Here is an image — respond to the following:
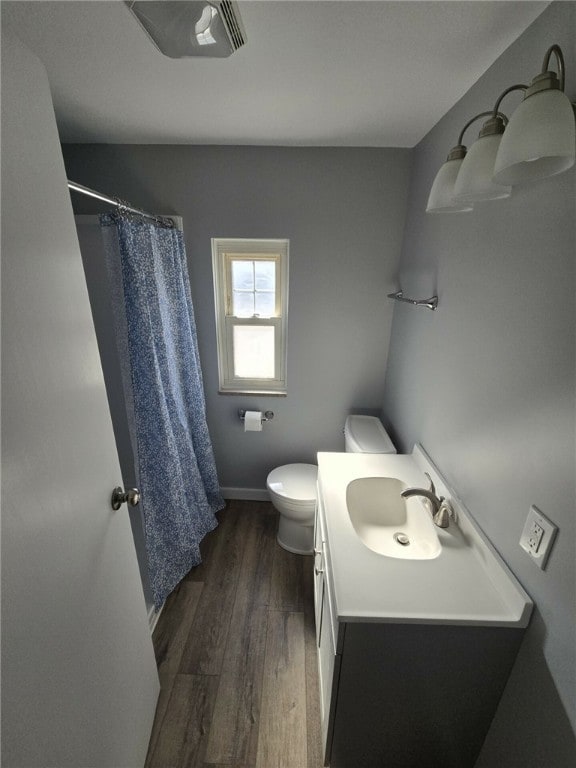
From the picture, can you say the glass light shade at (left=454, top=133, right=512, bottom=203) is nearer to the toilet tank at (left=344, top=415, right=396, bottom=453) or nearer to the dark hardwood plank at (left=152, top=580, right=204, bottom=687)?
the toilet tank at (left=344, top=415, right=396, bottom=453)

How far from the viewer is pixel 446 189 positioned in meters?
0.94

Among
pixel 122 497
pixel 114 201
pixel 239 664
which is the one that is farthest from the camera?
pixel 239 664

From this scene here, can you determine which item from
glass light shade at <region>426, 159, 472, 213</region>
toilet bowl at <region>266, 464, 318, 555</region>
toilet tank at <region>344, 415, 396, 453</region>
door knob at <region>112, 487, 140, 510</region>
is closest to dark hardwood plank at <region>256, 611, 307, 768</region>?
toilet bowl at <region>266, 464, 318, 555</region>

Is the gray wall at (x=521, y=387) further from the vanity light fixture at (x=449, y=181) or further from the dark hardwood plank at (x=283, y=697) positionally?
the dark hardwood plank at (x=283, y=697)

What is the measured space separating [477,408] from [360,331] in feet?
3.53

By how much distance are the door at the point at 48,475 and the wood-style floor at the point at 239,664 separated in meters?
0.43

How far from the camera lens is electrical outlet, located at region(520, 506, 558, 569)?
75 cm

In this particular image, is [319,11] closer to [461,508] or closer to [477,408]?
[477,408]

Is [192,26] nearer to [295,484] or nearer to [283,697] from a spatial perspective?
[295,484]

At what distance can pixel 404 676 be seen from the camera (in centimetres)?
92

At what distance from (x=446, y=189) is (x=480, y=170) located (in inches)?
6.9

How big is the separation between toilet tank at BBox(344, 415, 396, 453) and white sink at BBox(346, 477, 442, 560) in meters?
0.31

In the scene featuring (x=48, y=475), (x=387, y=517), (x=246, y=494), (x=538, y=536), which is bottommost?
(x=246, y=494)

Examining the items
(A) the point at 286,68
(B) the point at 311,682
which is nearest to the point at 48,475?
(A) the point at 286,68
